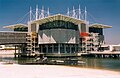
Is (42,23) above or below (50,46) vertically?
above

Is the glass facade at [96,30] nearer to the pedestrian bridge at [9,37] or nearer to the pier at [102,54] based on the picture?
the pier at [102,54]

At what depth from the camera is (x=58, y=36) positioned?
136125 millimetres

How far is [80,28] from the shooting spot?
148000mm

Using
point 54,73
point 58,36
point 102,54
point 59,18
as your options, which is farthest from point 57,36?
point 54,73

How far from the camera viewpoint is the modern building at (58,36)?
137250mm

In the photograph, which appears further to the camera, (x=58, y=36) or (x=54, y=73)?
(x=58, y=36)

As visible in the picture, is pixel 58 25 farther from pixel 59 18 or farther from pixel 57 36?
pixel 57 36

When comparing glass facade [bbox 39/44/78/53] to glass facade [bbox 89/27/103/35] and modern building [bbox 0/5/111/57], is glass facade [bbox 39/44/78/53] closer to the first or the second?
modern building [bbox 0/5/111/57]

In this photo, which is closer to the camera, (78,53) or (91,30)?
(78,53)

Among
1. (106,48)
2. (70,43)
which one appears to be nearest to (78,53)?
(70,43)

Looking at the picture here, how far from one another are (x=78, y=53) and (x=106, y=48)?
27.3 meters

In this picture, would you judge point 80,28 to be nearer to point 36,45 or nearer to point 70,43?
point 70,43

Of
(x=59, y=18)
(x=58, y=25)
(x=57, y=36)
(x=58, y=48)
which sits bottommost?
(x=58, y=48)

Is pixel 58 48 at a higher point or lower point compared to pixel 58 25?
lower
